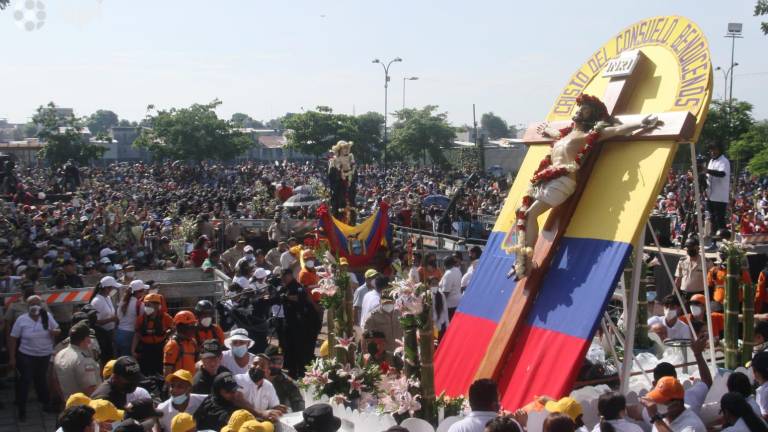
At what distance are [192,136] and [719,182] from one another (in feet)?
170

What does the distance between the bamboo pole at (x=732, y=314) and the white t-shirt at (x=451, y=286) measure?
4.36 metres

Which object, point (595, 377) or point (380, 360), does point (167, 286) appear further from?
point (595, 377)

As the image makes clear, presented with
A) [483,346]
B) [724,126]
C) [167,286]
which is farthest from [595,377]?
[724,126]

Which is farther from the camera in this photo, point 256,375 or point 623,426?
point 256,375

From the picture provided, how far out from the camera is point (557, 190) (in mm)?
8156

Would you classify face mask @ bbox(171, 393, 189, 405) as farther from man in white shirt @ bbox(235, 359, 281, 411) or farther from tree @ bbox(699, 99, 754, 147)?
tree @ bbox(699, 99, 754, 147)

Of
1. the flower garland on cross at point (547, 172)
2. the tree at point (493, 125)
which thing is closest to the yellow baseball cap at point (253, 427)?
the flower garland on cross at point (547, 172)

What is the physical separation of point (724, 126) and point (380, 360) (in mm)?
47047

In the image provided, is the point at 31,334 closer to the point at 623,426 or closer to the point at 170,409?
the point at 170,409

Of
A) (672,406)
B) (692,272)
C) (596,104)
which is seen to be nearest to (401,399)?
(672,406)

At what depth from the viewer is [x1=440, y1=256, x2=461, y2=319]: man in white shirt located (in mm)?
12211

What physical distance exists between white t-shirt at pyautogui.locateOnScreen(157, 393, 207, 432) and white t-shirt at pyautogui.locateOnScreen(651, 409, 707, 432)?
11.5 ft

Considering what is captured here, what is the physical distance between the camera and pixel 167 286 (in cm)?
1215

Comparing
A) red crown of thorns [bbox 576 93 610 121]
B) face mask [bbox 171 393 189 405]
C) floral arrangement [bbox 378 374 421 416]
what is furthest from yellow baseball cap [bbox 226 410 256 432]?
red crown of thorns [bbox 576 93 610 121]
